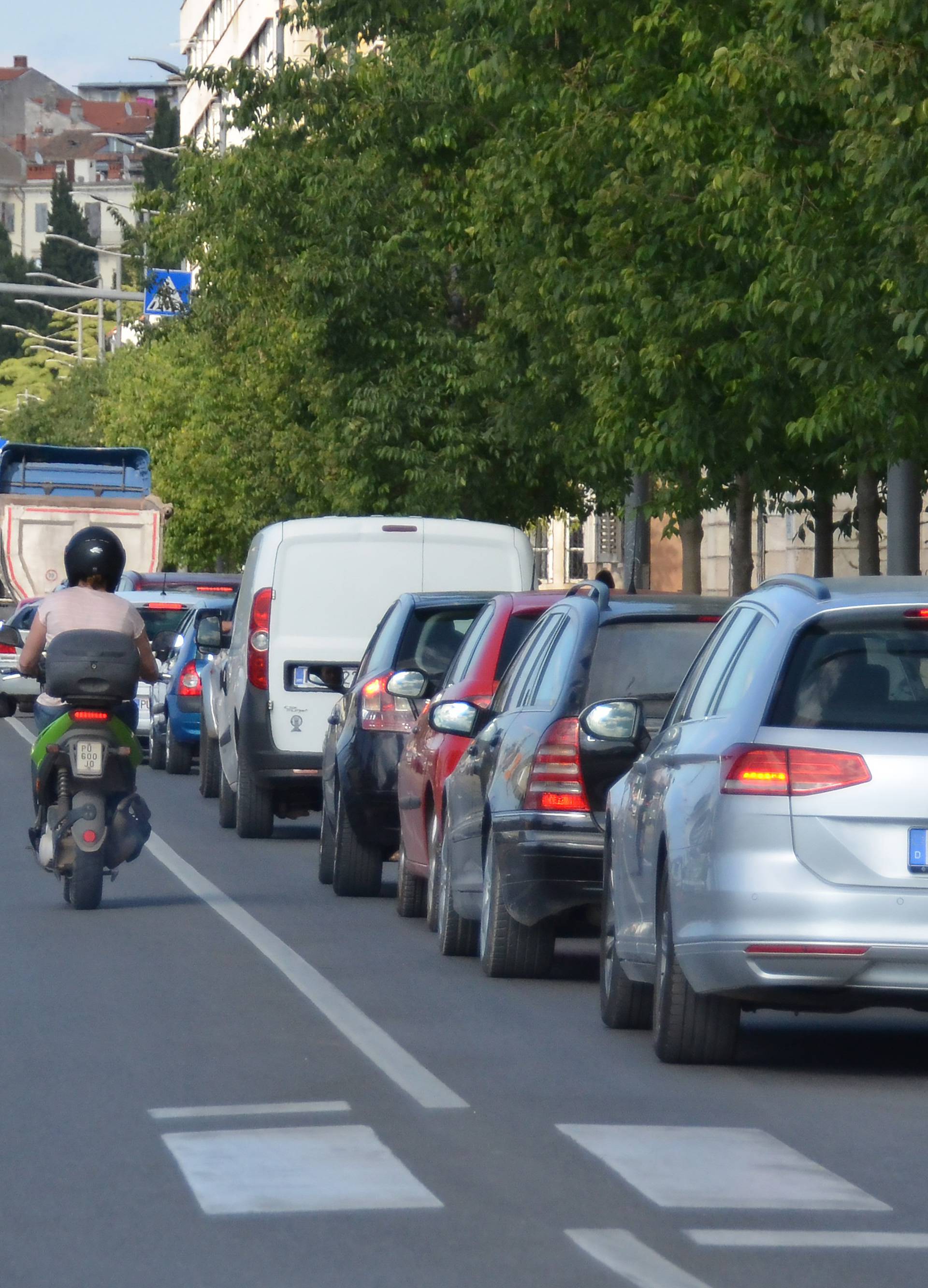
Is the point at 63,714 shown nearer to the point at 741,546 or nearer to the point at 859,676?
the point at 859,676

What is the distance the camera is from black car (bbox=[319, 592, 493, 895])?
15852 millimetres

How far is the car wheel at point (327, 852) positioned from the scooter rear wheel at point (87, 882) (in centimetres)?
179

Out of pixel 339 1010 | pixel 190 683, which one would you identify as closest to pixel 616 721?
pixel 339 1010

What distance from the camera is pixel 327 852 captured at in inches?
660

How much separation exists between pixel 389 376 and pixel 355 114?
10.3 ft

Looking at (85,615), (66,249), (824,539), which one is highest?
(66,249)

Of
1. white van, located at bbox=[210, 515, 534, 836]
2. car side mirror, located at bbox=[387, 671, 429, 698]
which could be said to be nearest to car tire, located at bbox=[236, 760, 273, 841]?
white van, located at bbox=[210, 515, 534, 836]

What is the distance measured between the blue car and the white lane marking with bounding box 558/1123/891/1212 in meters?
18.3

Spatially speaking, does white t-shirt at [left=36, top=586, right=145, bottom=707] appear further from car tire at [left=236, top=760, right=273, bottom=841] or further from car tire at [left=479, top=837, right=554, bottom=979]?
car tire at [left=236, top=760, right=273, bottom=841]

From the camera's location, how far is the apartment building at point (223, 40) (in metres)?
92.8

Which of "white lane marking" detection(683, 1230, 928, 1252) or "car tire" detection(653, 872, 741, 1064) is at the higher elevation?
"car tire" detection(653, 872, 741, 1064)

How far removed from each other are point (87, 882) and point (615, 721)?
17.5 ft

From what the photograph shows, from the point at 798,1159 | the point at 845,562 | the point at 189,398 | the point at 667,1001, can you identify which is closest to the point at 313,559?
the point at 667,1001

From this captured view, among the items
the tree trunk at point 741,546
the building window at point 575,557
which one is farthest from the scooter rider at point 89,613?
the building window at point 575,557
